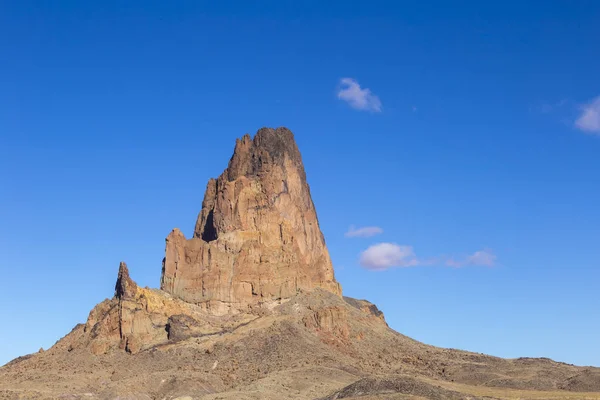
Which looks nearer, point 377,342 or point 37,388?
point 37,388

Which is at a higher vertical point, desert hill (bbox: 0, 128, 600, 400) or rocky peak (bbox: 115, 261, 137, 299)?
rocky peak (bbox: 115, 261, 137, 299)

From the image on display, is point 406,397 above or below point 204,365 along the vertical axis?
below

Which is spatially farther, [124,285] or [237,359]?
[124,285]

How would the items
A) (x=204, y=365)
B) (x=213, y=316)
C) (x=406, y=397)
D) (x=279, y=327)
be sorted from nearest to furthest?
(x=406, y=397) → (x=204, y=365) → (x=279, y=327) → (x=213, y=316)

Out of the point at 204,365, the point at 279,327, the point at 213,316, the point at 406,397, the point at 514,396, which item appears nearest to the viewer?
the point at 406,397

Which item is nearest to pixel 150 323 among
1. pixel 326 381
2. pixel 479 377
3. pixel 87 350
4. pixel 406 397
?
pixel 87 350

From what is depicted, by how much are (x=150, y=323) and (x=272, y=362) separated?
87.8ft

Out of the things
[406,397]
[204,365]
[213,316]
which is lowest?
[406,397]

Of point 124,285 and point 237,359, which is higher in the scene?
point 124,285

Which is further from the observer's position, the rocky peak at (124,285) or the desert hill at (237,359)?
the rocky peak at (124,285)

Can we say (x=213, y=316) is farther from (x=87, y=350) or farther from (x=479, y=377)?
(x=479, y=377)

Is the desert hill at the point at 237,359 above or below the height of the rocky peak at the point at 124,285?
below

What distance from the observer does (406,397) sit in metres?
124

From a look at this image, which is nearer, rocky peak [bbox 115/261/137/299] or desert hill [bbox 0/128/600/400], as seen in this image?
desert hill [bbox 0/128/600/400]
